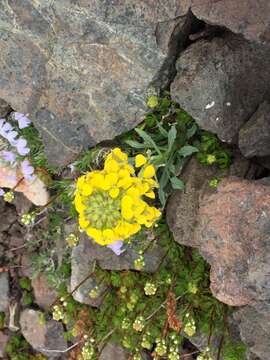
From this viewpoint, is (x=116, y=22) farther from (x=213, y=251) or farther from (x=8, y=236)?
(x=8, y=236)

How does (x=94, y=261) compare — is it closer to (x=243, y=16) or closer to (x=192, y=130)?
(x=192, y=130)

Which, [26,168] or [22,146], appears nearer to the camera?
[22,146]

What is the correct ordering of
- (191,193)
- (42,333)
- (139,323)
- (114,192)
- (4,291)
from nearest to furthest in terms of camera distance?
(114,192), (191,193), (139,323), (42,333), (4,291)

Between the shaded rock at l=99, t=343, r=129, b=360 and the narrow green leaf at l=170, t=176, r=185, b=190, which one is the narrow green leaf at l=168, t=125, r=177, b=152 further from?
the shaded rock at l=99, t=343, r=129, b=360

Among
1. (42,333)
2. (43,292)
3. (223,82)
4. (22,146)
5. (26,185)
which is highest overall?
(223,82)

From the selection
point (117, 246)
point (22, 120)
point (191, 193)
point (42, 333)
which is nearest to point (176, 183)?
point (191, 193)

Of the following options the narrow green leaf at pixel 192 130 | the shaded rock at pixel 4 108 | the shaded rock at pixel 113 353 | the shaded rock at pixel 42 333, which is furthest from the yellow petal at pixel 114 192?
the shaded rock at pixel 42 333

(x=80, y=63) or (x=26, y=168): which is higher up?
(x=80, y=63)

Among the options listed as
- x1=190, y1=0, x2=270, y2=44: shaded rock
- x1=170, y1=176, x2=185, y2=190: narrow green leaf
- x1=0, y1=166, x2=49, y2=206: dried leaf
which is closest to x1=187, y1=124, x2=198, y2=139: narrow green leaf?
x1=170, y1=176, x2=185, y2=190: narrow green leaf
